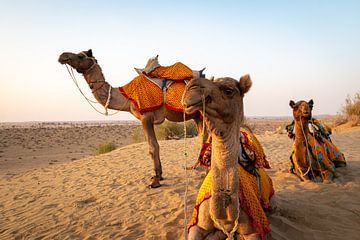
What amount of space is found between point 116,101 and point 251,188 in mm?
3635

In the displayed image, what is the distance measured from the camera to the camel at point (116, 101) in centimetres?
573

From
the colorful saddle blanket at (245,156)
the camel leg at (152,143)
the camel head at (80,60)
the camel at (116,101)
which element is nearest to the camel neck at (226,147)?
the colorful saddle blanket at (245,156)

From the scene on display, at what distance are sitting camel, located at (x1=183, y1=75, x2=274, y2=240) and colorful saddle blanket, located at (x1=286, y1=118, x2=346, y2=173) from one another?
3592mm

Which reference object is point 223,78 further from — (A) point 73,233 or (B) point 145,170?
(B) point 145,170

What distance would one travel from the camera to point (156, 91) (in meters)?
5.71

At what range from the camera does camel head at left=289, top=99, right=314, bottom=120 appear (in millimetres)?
5406

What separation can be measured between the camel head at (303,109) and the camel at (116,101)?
6.07 feet

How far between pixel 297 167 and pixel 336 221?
2141 millimetres

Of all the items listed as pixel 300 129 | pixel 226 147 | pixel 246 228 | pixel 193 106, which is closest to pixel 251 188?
pixel 246 228

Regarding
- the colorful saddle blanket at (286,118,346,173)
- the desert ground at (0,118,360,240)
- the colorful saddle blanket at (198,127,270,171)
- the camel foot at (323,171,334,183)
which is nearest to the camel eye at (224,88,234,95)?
the desert ground at (0,118,360,240)

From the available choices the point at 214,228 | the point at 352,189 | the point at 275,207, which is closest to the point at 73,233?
the point at 214,228

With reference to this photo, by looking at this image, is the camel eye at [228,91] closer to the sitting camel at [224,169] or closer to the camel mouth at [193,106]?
the sitting camel at [224,169]

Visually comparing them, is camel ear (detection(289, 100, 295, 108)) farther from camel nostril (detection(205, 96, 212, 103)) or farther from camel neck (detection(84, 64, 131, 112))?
camel nostril (detection(205, 96, 212, 103))

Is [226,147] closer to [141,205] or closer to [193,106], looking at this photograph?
[193,106]
